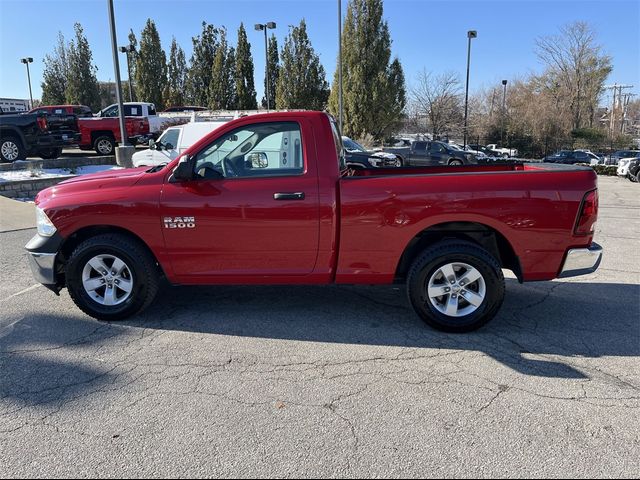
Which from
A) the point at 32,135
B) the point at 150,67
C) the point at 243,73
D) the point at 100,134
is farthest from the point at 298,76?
the point at 32,135

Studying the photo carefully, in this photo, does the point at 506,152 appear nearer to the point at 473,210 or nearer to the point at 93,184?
the point at 473,210

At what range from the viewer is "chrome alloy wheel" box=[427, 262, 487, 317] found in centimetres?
406

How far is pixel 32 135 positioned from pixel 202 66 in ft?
102

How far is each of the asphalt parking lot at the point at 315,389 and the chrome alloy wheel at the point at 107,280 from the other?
0.86 ft

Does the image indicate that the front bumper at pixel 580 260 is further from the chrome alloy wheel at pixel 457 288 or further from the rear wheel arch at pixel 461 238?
the chrome alloy wheel at pixel 457 288

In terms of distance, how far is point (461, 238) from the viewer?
423cm

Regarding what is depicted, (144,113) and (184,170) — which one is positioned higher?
(144,113)

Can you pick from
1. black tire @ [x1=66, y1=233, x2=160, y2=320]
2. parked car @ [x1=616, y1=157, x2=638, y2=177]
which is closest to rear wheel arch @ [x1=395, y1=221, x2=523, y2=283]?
black tire @ [x1=66, y1=233, x2=160, y2=320]

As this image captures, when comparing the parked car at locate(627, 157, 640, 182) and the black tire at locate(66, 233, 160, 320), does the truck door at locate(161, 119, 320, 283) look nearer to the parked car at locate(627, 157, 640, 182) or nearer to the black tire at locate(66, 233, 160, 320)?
the black tire at locate(66, 233, 160, 320)

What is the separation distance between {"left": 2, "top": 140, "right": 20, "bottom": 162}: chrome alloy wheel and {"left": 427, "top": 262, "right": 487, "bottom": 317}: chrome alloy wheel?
14.2m

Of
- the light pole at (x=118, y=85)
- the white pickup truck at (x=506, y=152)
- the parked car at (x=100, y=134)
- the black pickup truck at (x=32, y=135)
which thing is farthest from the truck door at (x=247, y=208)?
the white pickup truck at (x=506, y=152)

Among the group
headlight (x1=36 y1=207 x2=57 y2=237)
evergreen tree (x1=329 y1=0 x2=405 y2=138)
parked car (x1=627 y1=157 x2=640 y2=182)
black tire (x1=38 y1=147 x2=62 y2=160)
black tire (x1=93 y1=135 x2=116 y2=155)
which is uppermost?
evergreen tree (x1=329 y1=0 x2=405 y2=138)

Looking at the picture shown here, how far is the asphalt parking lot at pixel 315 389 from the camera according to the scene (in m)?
2.52

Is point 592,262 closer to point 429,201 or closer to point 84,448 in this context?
point 429,201
